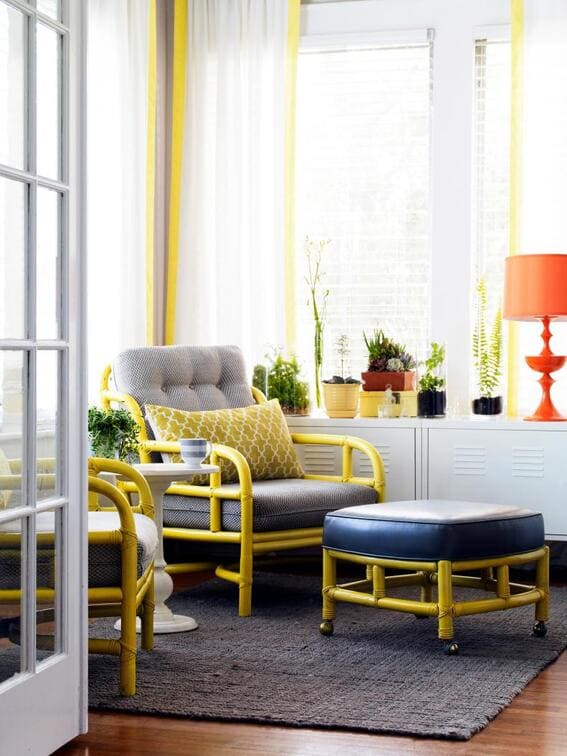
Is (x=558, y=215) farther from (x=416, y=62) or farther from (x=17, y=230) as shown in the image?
(x=17, y=230)

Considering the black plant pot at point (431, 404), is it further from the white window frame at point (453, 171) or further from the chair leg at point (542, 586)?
the chair leg at point (542, 586)

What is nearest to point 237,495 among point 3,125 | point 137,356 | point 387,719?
point 137,356

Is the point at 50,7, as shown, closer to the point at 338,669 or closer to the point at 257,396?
the point at 338,669

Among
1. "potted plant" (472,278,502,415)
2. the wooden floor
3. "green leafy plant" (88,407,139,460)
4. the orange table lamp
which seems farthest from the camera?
"potted plant" (472,278,502,415)

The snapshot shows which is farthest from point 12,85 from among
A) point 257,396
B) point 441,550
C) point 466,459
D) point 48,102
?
point 466,459

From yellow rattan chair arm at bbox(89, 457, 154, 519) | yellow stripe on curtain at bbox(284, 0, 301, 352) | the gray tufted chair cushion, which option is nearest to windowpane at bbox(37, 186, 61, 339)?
yellow rattan chair arm at bbox(89, 457, 154, 519)

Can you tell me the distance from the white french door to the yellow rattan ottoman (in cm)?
108

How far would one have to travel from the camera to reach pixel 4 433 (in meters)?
2.27

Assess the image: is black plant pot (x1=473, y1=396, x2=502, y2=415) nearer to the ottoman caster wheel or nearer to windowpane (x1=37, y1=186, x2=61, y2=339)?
the ottoman caster wheel

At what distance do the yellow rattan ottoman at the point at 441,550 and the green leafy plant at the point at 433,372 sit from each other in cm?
120

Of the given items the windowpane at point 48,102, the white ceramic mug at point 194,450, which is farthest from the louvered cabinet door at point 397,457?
the windowpane at point 48,102

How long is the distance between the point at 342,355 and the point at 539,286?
3.20 feet

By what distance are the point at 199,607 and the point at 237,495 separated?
18.0 inches

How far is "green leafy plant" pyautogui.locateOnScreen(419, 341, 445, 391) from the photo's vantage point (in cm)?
477
